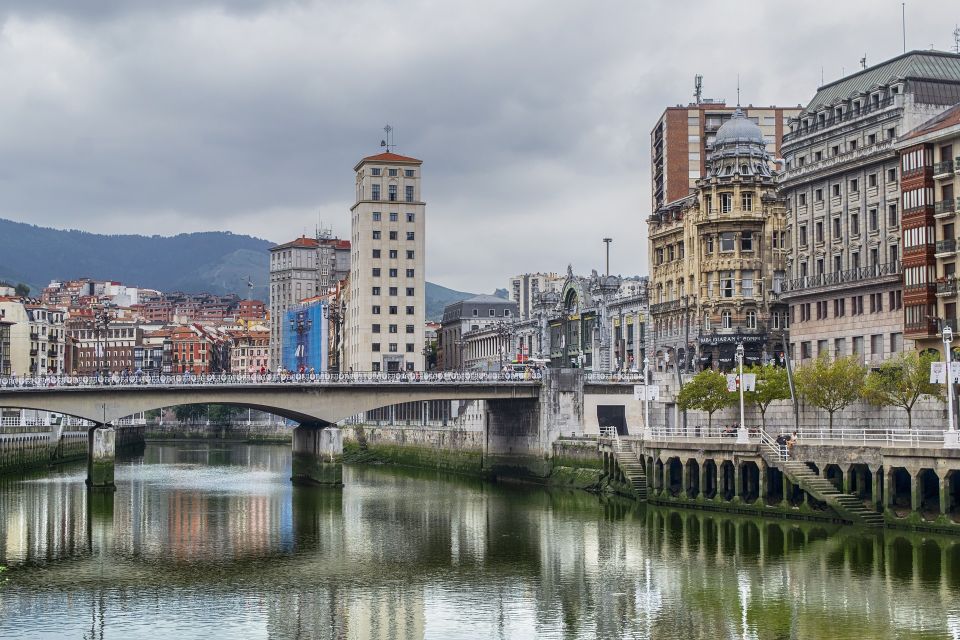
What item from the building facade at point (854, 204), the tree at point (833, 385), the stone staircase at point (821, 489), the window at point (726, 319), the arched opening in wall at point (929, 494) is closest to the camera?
the arched opening in wall at point (929, 494)

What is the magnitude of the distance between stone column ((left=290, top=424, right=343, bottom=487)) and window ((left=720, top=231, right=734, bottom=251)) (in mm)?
39806

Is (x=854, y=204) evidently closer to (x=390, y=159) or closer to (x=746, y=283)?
(x=746, y=283)

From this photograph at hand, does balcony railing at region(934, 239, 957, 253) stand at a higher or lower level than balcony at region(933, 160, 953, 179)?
lower

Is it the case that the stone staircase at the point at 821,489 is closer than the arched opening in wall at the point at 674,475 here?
Yes

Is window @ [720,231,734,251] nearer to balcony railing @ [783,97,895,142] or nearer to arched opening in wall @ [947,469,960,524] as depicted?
balcony railing @ [783,97,895,142]

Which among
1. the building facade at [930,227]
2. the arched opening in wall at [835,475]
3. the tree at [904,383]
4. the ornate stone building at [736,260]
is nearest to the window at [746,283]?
the ornate stone building at [736,260]

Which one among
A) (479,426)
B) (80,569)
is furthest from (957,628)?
(479,426)

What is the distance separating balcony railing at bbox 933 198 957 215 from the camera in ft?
316

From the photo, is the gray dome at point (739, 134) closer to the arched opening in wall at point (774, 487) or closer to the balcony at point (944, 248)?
the balcony at point (944, 248)

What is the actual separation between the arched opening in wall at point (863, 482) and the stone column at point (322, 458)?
1959 inches

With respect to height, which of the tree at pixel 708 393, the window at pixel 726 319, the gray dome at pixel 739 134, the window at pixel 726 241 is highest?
the gray dome at pixel 739 134

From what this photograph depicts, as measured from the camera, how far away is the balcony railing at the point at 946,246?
317 feet

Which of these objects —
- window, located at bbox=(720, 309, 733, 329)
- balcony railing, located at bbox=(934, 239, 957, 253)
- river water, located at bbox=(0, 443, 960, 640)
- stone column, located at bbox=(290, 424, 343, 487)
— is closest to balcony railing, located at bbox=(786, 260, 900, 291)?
balcony railing, located at bbox=(934, 239, 957, 253)

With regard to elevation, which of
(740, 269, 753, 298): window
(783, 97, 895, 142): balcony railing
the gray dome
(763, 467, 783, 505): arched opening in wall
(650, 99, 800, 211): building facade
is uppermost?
(650, 99, 800, 211): building facade
